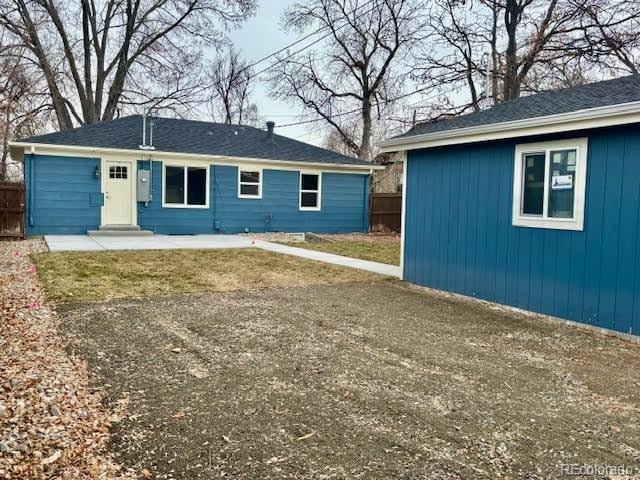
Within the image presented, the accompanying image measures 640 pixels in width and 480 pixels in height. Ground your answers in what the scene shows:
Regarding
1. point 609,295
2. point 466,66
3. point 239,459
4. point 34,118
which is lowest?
point 239,459

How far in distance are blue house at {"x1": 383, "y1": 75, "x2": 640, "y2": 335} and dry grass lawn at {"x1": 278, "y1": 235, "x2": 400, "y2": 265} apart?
130 inches

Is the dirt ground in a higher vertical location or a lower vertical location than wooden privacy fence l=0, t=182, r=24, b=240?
lower

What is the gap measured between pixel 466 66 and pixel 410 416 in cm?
2099

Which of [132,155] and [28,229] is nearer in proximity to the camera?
[28,229]

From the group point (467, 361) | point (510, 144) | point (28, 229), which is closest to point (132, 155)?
point (28, 229)

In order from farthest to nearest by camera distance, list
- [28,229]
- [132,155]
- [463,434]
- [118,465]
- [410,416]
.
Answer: [132,155] < [28,229] < [410,416] < [463,434] < [118,465]

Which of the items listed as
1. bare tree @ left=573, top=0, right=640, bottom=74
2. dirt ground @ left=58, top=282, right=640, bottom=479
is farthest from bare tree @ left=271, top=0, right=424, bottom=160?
dirt ground @ left=58, top=282, right=640, bottom=479

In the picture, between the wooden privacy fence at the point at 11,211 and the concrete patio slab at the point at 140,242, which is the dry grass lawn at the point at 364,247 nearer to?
the concrete patio slab at the point at 140,242

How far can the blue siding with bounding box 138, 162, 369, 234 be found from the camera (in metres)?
15.4

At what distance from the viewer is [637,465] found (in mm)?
2646

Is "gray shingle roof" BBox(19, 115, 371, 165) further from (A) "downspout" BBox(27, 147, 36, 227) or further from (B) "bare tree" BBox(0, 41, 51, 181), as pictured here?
(B) "bare tree" BBox(0, 41, 51, 181)

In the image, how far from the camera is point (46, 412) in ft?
9.98

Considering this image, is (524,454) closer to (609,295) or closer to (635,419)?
(635,419)

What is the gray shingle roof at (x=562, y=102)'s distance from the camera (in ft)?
18.9
